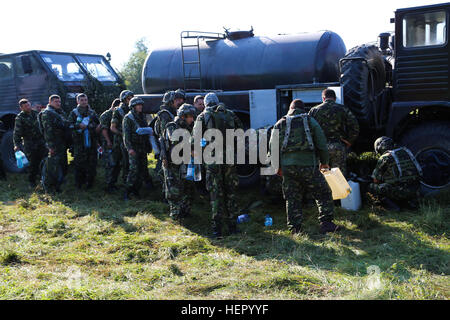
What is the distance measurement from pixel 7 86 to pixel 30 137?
2657 mm

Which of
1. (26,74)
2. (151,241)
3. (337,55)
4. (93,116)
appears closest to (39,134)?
(93,116)

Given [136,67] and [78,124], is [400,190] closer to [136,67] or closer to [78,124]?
[78,124]

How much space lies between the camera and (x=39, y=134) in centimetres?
859

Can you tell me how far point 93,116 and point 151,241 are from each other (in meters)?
3.64

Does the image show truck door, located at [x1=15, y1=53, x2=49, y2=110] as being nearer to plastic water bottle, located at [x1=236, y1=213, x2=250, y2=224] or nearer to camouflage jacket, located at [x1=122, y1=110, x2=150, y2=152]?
camouflage jacket, located at [x1=122, y1=110, x2=150, y2=152]

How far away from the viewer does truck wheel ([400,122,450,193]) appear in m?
6.19

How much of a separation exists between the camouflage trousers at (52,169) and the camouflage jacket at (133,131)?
1.50 meters

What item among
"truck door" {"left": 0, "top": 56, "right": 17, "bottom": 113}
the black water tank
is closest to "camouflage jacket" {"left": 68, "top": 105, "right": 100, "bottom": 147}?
the black water tank

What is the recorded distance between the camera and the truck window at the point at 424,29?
6.25 m

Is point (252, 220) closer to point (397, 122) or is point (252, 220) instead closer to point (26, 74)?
point (397, 122)

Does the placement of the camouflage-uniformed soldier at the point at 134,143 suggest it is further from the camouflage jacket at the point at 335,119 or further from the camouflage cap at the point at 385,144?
the camouflage cap at the point at 385,144

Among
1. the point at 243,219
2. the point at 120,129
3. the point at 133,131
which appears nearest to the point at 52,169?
the point at 120,129

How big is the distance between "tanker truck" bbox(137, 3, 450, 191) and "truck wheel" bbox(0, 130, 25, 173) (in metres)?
3.81
